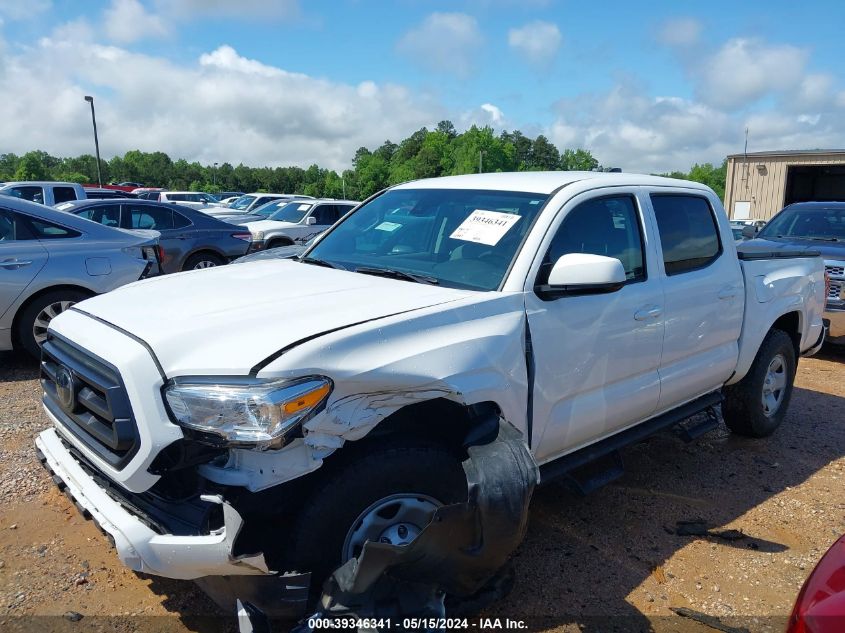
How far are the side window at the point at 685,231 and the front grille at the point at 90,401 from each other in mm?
2971

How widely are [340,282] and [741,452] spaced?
355 centimetres

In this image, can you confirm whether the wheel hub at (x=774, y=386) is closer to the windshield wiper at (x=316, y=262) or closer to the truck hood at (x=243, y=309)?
the truck hood at (x=243, y=309)

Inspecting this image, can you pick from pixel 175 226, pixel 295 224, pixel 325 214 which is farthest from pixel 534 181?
pixel 325 214

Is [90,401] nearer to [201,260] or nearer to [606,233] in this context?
[606,233]

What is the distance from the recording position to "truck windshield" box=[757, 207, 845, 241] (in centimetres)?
856

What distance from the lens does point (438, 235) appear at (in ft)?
11.7

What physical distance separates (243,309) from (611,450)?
6.88ft

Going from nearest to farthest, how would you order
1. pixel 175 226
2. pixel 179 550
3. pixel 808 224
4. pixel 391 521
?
pixel 179 550
pixel 391 521
pixel 808 224
pixel 175 226

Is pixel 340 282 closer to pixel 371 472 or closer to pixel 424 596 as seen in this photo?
pixel 371 472

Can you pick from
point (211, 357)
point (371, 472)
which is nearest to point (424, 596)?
point (371, 472)

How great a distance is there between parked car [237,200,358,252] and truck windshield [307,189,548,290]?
Result: 384 inches

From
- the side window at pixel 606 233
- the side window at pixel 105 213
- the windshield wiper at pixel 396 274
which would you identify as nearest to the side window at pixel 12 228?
the windshield wiper at pixel 396 274

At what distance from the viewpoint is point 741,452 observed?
4926 millimetres

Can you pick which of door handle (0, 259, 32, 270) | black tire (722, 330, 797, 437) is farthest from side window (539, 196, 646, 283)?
door handle (0, 259, 32, 270)
